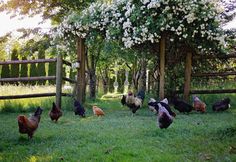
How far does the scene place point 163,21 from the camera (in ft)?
34.6

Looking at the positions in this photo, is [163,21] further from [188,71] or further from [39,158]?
[39,158]

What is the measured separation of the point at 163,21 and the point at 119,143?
5734 millimetres

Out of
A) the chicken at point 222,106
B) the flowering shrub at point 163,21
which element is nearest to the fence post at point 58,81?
the flowering shrub at point 163,21

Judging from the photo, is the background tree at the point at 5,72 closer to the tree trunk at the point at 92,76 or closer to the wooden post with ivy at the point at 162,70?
the tree trunk at the point at 92,76

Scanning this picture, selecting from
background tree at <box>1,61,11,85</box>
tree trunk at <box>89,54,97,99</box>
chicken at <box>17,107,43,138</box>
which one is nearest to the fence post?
chicken at <box>17,107,43,138</box>

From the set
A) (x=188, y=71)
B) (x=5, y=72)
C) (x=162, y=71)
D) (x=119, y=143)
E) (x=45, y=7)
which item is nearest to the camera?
(x=119, y=143)

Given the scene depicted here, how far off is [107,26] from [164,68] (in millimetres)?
2236

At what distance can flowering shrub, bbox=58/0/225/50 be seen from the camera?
34.9 ft

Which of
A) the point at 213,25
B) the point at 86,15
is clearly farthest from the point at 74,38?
the point at 213,25

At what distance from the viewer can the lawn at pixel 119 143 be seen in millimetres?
4719

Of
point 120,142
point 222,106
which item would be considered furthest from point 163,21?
point 120,142

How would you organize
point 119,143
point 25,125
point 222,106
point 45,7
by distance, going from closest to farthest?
point 119,143 < point 25,125 < point 222,106 < point 45,7

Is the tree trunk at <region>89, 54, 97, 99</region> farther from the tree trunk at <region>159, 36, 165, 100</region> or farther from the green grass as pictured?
the green grass

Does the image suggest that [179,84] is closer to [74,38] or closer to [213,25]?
[213,25]
